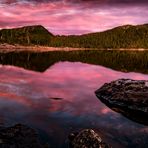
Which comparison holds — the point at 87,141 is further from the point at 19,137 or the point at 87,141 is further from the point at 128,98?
the point at 128,98

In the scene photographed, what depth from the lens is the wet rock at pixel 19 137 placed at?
17.1m

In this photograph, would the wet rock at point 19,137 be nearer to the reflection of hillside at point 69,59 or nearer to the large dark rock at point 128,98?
the large dark rock at point 128,98

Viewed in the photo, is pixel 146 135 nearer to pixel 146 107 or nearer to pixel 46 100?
pixel 146 107

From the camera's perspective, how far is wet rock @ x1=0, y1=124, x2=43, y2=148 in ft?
55.9

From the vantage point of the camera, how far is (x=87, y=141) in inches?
645

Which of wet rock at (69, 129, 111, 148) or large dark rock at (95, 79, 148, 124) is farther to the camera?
large dark rock at (95, 79, 148, 124)

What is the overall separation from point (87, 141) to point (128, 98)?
12.5m

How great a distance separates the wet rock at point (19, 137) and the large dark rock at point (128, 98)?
8.77m

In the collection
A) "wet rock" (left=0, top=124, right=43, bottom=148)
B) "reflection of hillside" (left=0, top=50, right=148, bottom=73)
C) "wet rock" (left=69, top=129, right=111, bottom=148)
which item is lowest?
"reflection of hillside" (left=0, top=50, right=148, bottom=73)

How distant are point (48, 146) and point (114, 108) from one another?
1127cm

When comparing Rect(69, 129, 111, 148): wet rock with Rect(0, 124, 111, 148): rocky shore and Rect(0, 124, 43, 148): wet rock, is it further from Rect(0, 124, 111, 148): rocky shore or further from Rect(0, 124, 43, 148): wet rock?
Rect(0, 124, 43, 148): wet rock

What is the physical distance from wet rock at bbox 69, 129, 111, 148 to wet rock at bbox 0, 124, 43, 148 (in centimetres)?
198

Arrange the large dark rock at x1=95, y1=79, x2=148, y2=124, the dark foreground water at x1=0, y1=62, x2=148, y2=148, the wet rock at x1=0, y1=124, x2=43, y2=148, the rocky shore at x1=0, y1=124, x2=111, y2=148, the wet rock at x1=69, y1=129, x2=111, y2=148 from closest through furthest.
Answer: the wet rock at x1=69, y1=129, x2=111, y2=148 → the rocky shore at x1=0, y1=124, x2=111, y2=148 → the wet rock at x1=0, y1=124, x2=43, y2=148 → the dark foreground water at x1=0, y1=62, x2=148, y2=148 → the large dark rock at x1=95, y1=79, x2=148, y2=124

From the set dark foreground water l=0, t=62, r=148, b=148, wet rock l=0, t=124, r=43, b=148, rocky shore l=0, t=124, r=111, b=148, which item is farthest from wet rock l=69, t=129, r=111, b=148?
wet rock l=0, t=124, r=43, b=148
